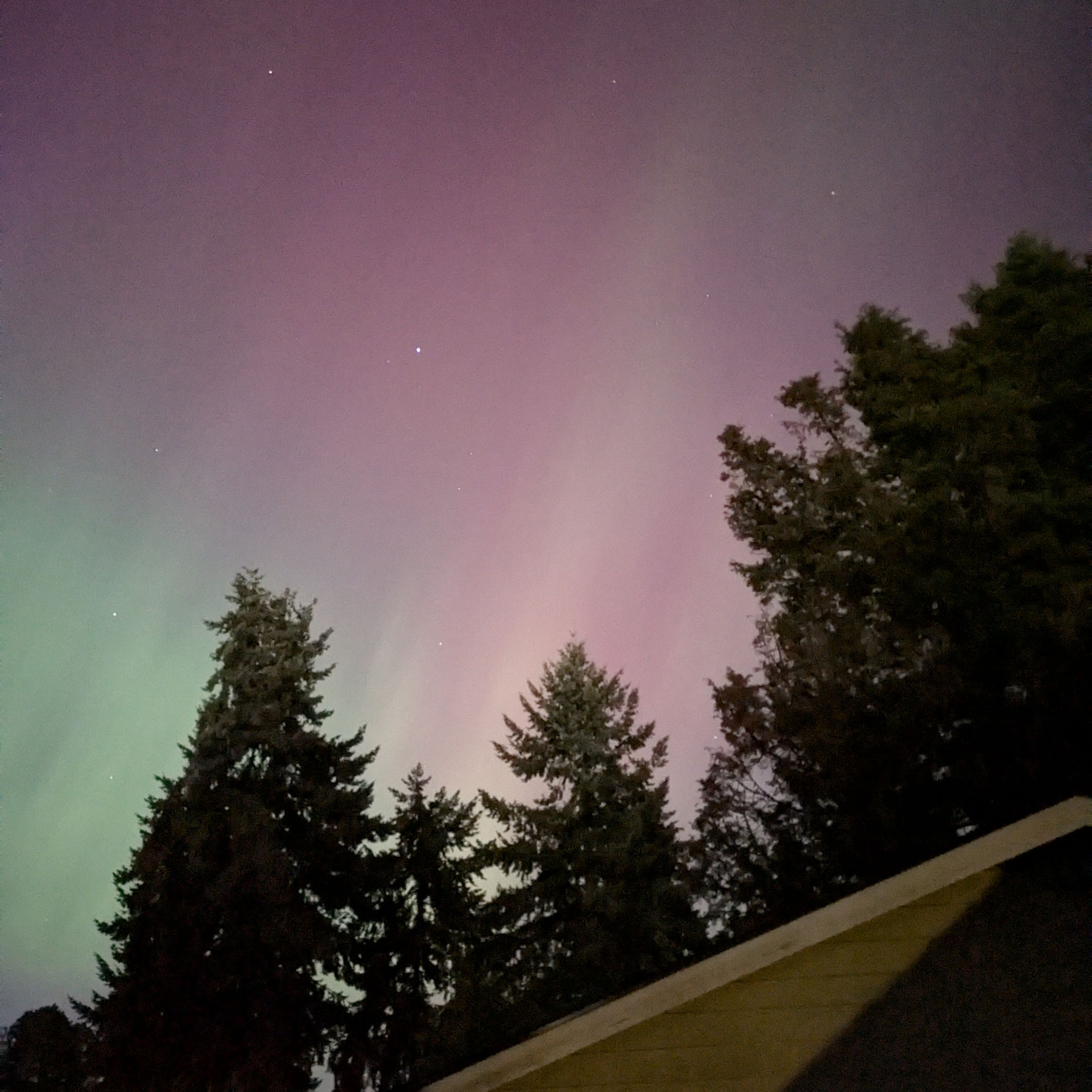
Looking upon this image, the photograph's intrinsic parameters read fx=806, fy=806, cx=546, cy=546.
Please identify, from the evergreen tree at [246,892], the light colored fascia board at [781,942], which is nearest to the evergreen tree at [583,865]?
the evergreen tree at [246,892]

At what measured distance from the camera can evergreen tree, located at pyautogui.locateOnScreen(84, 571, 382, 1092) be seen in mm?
16547

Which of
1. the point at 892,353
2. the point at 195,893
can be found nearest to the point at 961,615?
the point at 892,353

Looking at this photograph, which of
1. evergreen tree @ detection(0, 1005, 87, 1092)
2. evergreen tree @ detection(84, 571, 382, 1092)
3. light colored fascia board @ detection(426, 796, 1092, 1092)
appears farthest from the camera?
evergreen tree @ detection(0, 1005, 87, 1092)

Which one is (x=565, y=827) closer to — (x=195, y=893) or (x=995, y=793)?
(x=195, y=893)

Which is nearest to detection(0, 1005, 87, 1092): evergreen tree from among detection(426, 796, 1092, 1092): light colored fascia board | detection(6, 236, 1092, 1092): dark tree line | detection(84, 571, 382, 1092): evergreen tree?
detection(6, 236, 1092, 1092): dark tree line

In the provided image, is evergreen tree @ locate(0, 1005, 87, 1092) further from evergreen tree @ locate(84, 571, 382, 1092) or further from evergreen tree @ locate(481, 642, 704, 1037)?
evergreen tree @ locate(481, 642, 704, 1037)

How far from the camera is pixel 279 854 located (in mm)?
18234

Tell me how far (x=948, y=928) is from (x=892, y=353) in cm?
1557

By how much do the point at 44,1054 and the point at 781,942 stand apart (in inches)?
1064

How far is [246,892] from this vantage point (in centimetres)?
1777

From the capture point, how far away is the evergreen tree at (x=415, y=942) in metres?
20.1

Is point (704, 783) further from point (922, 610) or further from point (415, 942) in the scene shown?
point (415, 942)

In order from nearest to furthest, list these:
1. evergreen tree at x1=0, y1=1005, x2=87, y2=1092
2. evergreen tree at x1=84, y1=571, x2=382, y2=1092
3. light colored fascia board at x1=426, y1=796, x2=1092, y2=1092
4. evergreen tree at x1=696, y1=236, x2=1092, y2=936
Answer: light colored fascia board at x1=426, y1=796, x2=1092, y2=1092
evergreen tree at x1=696, y1=236, x2=1092, y2=936
evergreen tree at x1=84, y1=571, x2=382, y2=1092
evergreen tree at x1=0, y1=1005, x2=87, y2=1092

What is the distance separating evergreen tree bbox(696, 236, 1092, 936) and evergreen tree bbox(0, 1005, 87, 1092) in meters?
15.5
